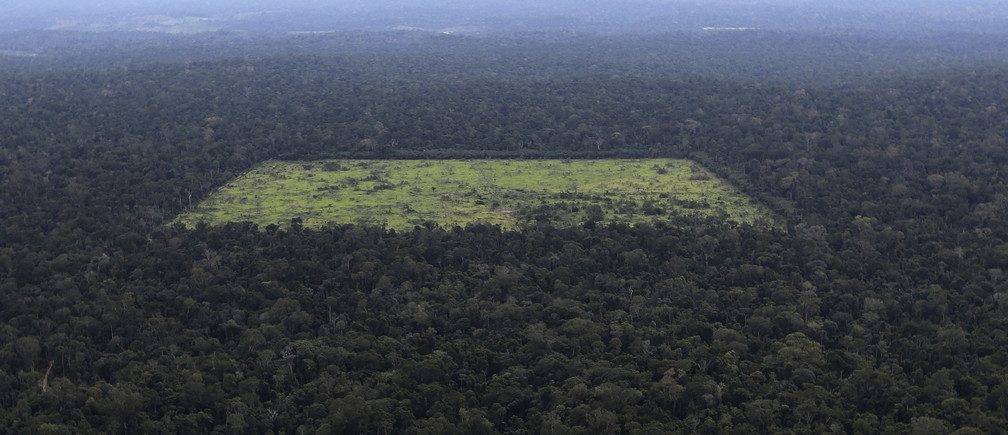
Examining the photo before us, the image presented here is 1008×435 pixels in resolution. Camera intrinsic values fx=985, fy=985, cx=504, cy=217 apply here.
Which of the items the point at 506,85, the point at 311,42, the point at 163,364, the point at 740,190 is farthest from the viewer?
the point at 311,42

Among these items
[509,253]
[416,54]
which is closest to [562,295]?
[509,253]

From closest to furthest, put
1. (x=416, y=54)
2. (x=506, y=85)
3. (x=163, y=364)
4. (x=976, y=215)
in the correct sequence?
1. (x=163, y=364)
2. (x=976, y=215)
3. (x=506, y=85)
4. (x=416, y=54)

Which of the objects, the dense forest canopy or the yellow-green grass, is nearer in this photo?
the dense forest canopy

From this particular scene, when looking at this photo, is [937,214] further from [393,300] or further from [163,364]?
[163,364]

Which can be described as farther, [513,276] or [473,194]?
[473,194]

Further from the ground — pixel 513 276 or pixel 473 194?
pixel 473 194
